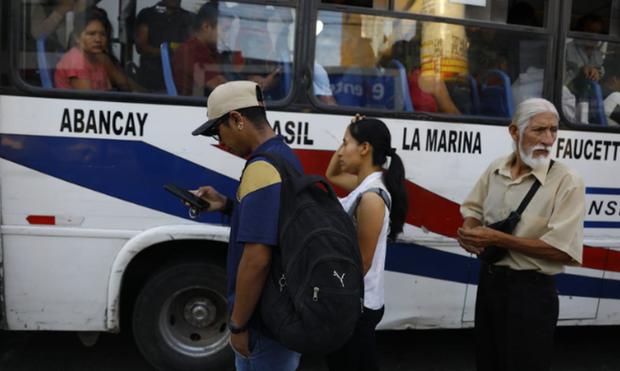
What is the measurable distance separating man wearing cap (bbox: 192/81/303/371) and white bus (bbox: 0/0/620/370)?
154 cm

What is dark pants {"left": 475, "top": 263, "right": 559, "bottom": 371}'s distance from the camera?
2527mm

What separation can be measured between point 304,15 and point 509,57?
1.46 metres

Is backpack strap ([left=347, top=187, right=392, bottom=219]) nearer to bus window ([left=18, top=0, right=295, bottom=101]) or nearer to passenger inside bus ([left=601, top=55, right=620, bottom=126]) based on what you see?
bus window ([left=18, top=0, right=295, bottom=101])

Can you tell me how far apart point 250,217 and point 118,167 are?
1868 millimetres

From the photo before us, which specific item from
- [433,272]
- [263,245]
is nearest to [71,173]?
[263,245]

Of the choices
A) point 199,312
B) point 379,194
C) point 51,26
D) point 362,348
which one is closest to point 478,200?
point 379,194

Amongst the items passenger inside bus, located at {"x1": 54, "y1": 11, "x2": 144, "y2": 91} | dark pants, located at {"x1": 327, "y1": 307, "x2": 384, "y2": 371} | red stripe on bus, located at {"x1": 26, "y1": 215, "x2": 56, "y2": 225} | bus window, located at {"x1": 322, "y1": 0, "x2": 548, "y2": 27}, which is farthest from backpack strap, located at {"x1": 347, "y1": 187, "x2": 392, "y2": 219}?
Answer: red stripe on bus, located at {"x1": 26, "y1": 215, "x2": 56, "y2": 225}

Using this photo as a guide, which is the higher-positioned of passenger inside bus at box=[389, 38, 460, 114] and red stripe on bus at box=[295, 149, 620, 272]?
passenger inside bus at box=[389, 38, 460, 114]

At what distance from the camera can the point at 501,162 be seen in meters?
2.80

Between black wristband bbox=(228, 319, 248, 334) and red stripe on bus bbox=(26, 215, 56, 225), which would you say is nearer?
black wristband bbox=(228, 319, 248, 334)

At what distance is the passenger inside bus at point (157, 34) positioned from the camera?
143 inches

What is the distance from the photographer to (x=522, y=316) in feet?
8.29

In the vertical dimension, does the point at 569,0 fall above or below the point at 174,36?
above

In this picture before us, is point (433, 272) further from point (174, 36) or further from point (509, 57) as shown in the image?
point (174, 36)
